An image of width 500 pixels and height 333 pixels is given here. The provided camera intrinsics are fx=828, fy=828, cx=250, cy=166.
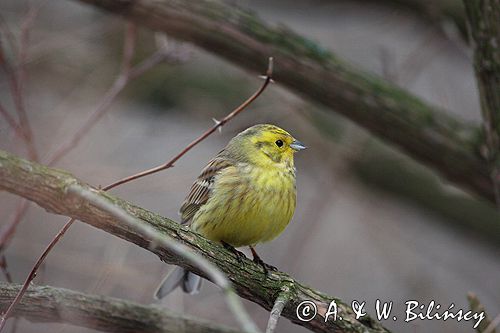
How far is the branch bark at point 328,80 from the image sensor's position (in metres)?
4.47

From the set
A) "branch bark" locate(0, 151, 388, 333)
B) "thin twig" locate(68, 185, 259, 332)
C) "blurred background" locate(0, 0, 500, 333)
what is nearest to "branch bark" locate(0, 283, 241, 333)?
"branch bark" locate(0, 151, 388, 333)

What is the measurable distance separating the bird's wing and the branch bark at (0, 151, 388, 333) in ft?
2.37

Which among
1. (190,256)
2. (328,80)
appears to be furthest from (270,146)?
(190,256)

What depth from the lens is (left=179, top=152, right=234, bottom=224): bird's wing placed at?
157 inches

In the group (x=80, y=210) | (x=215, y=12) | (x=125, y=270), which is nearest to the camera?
(x=80, y=210)

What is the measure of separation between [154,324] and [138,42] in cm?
331

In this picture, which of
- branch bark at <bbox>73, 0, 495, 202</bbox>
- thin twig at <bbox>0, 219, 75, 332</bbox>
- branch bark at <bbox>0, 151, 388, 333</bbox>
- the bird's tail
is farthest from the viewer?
branch bark at <bbox>73, 0, 495, 202</bbox>

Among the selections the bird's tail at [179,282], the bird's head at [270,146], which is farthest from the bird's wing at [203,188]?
the bird's tail at [179,282]

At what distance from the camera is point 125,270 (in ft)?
16.8

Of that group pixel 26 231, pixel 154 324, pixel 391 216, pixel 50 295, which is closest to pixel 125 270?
pixel 26 231

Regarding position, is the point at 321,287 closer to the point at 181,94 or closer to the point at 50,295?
the point at 181,94

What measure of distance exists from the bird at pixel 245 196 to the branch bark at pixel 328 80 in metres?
0.68

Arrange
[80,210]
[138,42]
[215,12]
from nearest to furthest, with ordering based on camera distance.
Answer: [80,210] < [215,12] < [138,42]

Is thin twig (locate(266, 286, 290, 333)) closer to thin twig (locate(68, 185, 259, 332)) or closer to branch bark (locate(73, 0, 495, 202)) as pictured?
thin twig (locate(68, 185, 259, 332))
